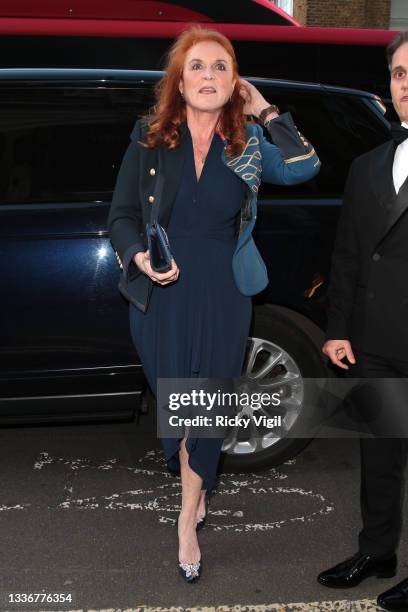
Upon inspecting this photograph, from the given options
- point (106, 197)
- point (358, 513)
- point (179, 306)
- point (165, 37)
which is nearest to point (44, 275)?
point (106, 197)

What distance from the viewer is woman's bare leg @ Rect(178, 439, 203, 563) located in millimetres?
3268

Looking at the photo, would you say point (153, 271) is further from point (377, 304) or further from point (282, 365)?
point (282, 365)

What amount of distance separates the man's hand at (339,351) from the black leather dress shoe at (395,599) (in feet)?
2.53

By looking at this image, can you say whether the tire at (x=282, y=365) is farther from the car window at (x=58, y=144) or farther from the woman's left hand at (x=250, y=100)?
the woman's left hand at (x=250, y=100)

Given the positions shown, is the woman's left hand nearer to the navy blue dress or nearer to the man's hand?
the navy blue dress

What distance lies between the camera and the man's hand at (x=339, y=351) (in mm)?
3043

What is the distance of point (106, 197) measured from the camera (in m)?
3.90

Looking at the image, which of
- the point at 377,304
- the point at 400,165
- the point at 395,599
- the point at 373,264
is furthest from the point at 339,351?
the point at 395,599

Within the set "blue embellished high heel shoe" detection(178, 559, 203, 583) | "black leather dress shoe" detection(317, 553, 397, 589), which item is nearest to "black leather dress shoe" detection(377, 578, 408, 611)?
"black leather dress shoe" detection(317, 553, 397, 589)

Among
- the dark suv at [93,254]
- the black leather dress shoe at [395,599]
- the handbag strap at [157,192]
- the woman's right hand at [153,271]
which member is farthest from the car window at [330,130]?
the black leather dress shoe at [395,599]

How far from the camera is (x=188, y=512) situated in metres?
3.29

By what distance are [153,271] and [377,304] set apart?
0.73 meters

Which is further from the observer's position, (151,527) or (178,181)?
(151,527)

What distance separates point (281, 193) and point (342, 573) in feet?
5.56
